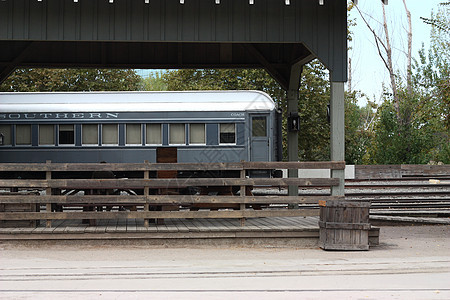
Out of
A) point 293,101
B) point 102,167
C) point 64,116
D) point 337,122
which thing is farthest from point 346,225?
point 64,116

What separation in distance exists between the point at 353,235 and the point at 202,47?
7178mm

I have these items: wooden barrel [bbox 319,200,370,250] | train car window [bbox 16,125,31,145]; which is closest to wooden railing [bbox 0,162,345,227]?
wooden barrel [bbox 319,200,370,250]

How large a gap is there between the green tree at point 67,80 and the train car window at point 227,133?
1880cm

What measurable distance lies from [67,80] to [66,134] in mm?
19235

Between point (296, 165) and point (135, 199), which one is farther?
point (296, 165)

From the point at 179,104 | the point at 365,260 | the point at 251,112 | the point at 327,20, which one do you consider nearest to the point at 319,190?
the point at 251,112

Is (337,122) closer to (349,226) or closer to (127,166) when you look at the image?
(349,226)

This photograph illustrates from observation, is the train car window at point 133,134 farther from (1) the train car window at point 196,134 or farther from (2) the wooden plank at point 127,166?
(2) the wooden plank at point 127,166

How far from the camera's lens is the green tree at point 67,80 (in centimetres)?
3497

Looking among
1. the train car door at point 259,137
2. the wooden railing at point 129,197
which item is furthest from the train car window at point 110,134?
the wooden railing at point 129,197

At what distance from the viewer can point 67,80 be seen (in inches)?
1455

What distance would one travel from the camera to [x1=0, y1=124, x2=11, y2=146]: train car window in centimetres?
1867

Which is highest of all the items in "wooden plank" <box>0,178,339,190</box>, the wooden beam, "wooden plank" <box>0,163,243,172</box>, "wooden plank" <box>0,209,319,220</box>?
the wooden beam

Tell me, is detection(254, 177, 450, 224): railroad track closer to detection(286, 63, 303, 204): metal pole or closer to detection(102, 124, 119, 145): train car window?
detection(286, 63, 303, 204): metal pole
